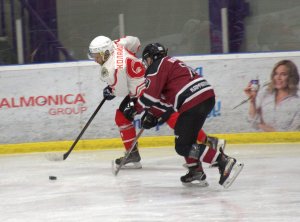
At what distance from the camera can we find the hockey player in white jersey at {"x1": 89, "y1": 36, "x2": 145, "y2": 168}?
17.9 feet

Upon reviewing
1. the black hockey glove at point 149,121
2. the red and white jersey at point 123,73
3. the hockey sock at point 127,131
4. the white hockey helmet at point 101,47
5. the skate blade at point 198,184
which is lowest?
the skate blade at point 198,184

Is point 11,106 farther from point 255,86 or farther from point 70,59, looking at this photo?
point 255,86

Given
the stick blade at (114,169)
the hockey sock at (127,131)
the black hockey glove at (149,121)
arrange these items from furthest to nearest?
the hockey sock at (127,131)
the stick blade at (114,169)
the black hockey glove at (149,121)

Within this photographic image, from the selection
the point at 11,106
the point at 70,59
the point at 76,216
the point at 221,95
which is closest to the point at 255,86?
the point at 221,95

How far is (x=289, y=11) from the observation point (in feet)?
23.5

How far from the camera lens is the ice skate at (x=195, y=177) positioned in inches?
192

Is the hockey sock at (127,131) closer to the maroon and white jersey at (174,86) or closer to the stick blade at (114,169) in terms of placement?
the stick blade at (114,169)

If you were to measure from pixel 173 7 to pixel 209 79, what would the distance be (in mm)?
817

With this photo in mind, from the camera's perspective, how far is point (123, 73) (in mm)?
5523

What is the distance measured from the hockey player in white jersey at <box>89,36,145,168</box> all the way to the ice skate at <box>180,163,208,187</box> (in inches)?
35.6

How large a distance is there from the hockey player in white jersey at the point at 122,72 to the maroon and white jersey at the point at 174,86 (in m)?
0.76

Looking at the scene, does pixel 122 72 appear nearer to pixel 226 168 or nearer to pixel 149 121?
pixel 149 121

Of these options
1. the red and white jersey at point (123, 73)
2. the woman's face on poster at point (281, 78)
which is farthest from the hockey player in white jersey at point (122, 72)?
the woman's face on poster at point (281, 78)

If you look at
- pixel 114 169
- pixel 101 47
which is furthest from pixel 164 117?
pixel 114 169
